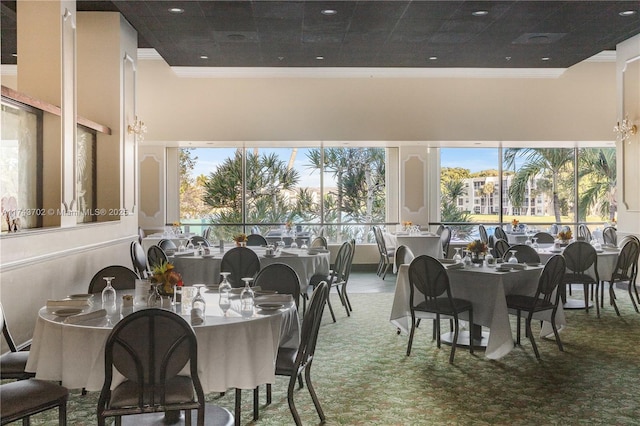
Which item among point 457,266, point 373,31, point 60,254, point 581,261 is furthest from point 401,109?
point 60,254

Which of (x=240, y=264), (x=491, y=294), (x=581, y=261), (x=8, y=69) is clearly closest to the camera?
(x=491, y=294)

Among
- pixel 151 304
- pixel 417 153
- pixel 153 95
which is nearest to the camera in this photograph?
pixel 151 304

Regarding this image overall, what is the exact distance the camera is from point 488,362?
5.16 metres

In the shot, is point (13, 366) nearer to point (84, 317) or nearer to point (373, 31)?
point (84, 317)

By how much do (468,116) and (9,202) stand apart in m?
8.84

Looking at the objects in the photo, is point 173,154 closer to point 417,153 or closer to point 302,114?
point 302,114

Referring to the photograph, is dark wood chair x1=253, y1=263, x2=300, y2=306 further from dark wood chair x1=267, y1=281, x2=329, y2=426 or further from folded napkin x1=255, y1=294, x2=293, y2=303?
dark wood chair x1=267, y1=281, x2=329, y2=426

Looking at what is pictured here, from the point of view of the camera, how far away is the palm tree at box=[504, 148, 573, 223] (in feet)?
41.6

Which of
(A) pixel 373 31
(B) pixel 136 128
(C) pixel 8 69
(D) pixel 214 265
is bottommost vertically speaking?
(D) pixel 214 265

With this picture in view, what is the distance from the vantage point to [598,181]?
12.7m

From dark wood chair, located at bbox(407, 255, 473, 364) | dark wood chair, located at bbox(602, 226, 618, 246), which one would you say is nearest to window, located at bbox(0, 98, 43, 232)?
dark wood chair, located at bbox(407, 255, 473, 364)

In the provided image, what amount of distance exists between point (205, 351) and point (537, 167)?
11269mm

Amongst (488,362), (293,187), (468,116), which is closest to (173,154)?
(293,187)

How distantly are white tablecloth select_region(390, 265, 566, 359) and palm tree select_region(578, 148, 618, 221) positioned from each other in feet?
24.9
